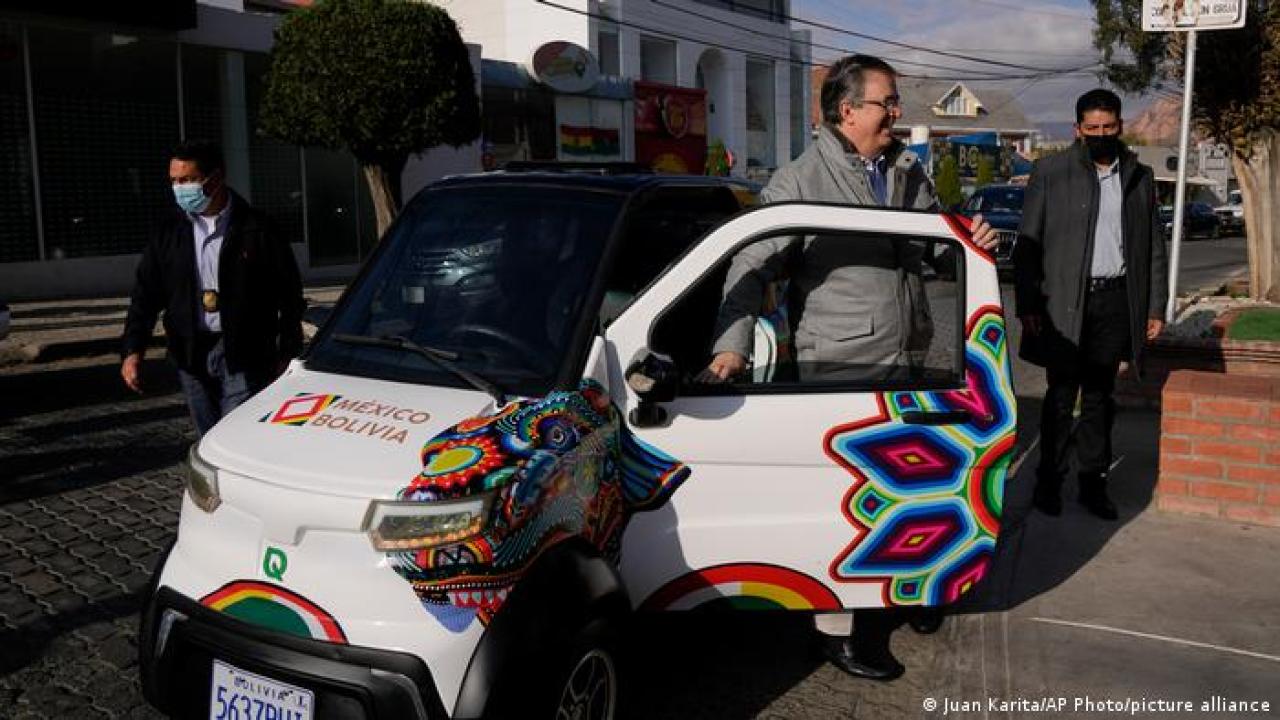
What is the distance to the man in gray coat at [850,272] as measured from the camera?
3.66 m

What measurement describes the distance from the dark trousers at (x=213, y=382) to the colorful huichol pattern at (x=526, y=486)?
6.56ft

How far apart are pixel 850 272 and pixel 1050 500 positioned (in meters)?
2.42

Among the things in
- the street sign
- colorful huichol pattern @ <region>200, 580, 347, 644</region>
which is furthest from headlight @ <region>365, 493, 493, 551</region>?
the street sign

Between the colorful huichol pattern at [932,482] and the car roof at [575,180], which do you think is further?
the car roof at [575,180]

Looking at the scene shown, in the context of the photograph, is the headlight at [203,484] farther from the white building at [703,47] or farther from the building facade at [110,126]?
the white building at [703,47]

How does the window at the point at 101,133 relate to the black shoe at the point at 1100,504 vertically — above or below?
above

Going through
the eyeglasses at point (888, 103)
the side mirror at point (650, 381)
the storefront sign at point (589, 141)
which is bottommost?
the side mirror at point (650, 381)

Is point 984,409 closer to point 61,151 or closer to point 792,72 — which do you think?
point 61,151

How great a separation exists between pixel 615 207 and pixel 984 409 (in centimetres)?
133

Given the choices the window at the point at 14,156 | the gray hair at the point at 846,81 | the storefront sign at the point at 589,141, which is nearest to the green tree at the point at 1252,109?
the gray hair at the point at 846,81

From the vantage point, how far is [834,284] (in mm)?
3855

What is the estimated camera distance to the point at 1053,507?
18.4 feet

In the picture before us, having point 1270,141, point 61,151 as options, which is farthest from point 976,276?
point 61,151

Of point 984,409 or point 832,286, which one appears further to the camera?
point 832,286
